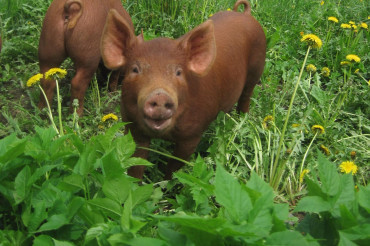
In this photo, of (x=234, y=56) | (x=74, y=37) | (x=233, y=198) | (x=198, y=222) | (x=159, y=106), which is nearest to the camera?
(x=198, y=222)

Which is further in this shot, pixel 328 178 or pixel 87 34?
pixel 87 34

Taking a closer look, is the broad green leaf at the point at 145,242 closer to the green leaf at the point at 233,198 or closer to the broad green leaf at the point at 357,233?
the green leaf at the point at 233,198

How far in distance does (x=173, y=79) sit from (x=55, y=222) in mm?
945

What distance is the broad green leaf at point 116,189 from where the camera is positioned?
185 cm

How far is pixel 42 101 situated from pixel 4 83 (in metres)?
0.85

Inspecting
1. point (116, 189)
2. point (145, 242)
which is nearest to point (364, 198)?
point (145, 242)

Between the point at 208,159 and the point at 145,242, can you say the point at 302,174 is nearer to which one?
the point at 208,159

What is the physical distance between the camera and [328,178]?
70.7 inches

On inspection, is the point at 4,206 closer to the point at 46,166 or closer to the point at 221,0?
the point at 46,166

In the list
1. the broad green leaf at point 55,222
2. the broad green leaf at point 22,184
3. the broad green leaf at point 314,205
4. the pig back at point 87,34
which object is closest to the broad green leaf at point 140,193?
the broad green leaf at point 55,222

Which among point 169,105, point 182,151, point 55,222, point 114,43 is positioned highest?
point 114,43

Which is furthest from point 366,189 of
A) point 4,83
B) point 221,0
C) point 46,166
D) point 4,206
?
point 221,0

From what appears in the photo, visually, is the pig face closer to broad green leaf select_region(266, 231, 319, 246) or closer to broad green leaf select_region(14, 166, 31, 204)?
broad green leaf select_region(14, 166, 31, 204)

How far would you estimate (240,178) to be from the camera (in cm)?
297
